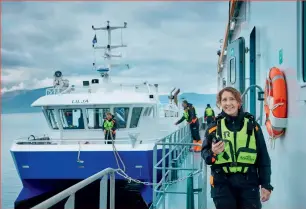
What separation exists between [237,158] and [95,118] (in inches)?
307

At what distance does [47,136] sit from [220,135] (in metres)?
9.08

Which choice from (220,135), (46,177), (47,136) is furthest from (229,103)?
(47,136)

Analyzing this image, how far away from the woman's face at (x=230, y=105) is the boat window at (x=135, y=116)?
750 cm

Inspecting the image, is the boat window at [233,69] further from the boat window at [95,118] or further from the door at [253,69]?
the boat window at [95,118]

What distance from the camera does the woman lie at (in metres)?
2.50

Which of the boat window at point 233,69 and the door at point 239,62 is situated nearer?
the door at point 239,62

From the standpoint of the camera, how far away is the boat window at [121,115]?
995 centimetres

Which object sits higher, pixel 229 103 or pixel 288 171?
pixel 229 103

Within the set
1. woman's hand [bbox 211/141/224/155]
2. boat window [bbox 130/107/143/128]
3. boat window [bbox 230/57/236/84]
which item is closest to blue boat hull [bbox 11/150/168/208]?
boat window [bbox 130/107/143/128]

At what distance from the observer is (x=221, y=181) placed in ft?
8.44

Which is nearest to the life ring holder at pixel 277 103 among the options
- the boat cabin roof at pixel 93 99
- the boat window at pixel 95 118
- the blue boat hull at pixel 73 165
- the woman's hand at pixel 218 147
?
the woman's hand at pixel 218 147

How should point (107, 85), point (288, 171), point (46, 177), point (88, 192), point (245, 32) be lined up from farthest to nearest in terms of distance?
point (107, 85) < point (88, 192) < point (46, 177) < point (245, 32) < point (288, 171)

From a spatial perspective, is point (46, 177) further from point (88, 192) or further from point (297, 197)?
point (297, 197)

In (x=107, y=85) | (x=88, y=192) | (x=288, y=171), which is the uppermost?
(x=107, y=85)
